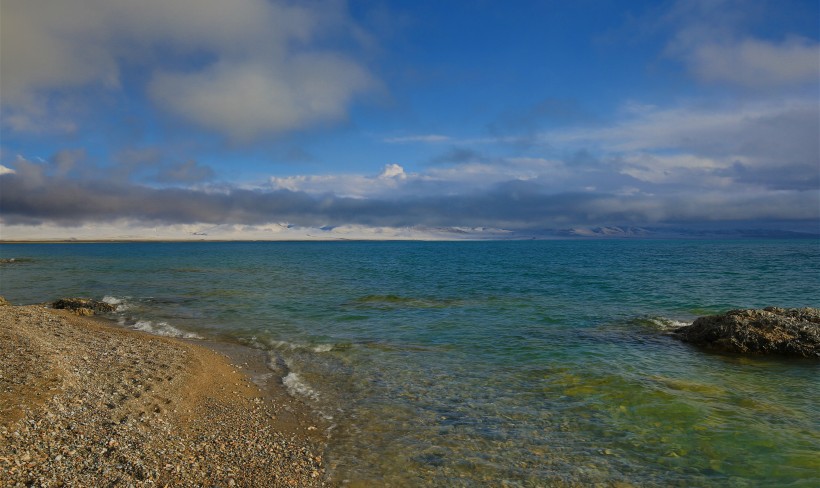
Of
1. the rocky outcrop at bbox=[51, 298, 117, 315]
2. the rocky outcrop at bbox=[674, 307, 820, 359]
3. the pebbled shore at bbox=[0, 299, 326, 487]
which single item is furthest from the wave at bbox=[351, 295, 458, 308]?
the rocky outcrop at bbox=[51, 298, 117, 315]

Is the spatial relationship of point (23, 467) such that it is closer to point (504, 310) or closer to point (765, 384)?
point (765, 384)

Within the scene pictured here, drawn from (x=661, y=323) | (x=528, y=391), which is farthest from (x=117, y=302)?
(x=661, y=323)

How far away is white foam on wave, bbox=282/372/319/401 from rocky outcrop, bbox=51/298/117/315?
2234cm

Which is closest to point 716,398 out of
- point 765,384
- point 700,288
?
point 765,384

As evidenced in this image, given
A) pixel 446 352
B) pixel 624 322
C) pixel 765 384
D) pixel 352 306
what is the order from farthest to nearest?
1. pixel 352 306
2. pixel 624 322
3. pixel 446 352
4. pixel 765 384

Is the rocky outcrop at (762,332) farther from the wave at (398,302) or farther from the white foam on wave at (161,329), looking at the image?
the white foam on wave at (161,329)

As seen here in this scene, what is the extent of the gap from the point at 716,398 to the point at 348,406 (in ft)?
37.7

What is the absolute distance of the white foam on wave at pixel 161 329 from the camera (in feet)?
76.5

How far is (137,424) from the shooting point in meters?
10.4

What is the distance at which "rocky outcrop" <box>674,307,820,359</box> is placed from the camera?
18766mm

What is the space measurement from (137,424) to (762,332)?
2401 cm

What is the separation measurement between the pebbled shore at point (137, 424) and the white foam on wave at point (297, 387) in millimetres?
1051

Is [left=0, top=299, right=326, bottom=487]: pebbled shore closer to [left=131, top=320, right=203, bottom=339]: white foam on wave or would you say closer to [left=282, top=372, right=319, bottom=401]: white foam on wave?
[left=282, top=372, right=319, bottom=401]: white foam on wave

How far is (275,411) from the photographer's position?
1259 cm
